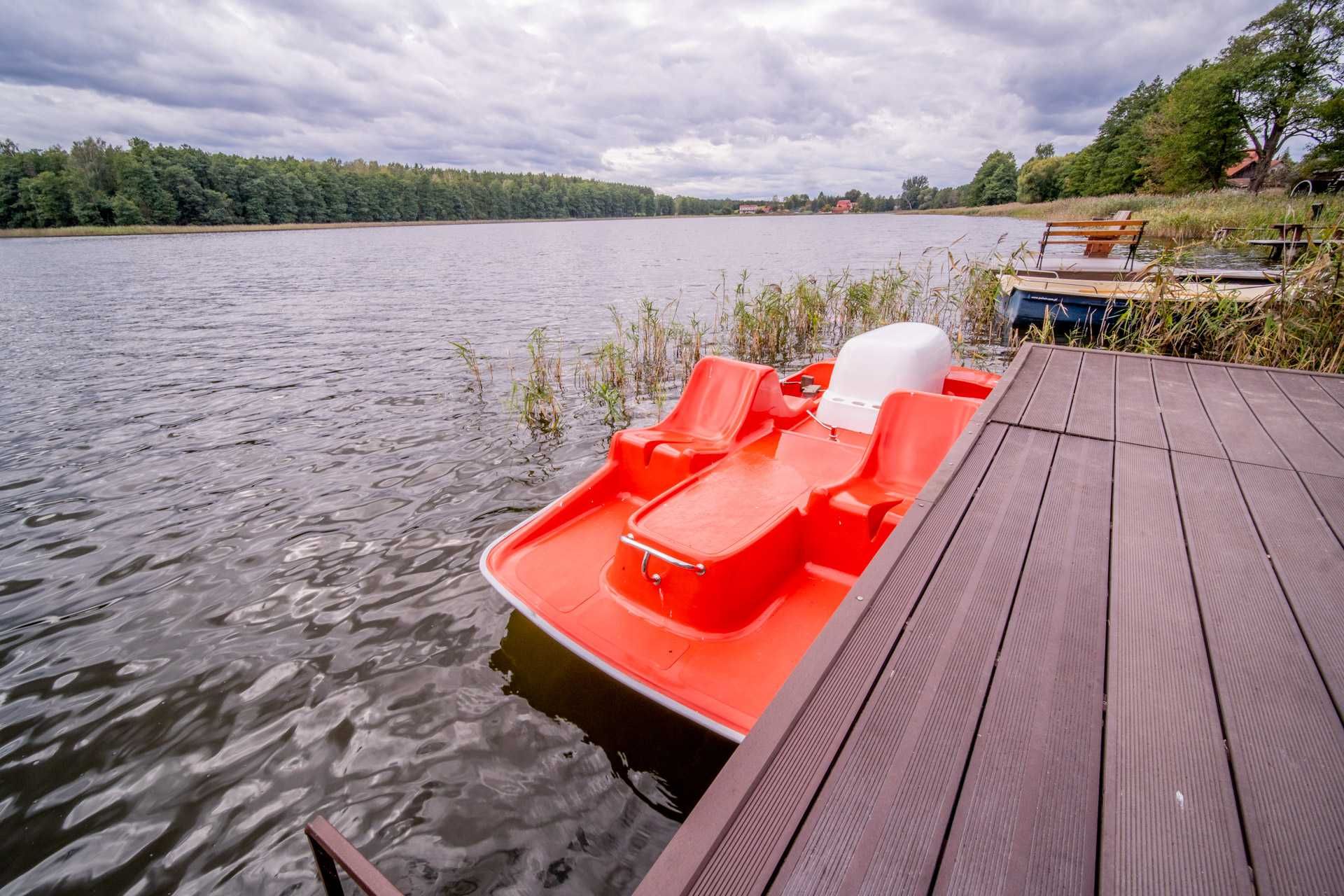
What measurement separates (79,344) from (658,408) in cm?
1201

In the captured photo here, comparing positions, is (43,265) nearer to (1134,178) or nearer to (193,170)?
(193,170)

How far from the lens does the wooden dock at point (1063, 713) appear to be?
3.61 feet

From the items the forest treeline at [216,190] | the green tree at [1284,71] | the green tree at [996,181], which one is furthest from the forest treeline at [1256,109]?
the forest treeline at [216,190]


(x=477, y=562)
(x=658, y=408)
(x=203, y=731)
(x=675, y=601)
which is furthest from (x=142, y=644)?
(x=658, y=408)

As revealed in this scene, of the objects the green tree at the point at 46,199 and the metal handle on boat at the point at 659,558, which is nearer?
the metal handle on boat at the point at 659,558

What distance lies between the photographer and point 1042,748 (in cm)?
134

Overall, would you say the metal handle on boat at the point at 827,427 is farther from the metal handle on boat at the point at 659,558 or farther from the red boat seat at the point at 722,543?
the metal handle on boat at the point at 659,558

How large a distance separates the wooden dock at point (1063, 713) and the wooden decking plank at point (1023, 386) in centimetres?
99

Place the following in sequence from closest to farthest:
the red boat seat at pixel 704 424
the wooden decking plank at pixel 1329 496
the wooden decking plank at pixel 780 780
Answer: the wooden decking plank at pixel 780 780 < the wooden decking plank at pixel 1329 496 < the red boat seat at pixel 704 424

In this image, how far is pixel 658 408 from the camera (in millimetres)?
7934

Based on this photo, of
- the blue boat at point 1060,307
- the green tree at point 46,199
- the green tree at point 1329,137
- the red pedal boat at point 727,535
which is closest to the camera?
the red pedal boat at point 727,535

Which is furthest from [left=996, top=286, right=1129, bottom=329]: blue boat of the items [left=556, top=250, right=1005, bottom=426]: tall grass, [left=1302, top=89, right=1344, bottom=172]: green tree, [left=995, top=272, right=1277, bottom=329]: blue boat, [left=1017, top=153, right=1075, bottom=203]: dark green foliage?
[left=1017, top=153, right=1075, bottom=203]: dark green foliage

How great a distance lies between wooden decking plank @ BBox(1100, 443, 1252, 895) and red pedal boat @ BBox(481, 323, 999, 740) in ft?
3.91

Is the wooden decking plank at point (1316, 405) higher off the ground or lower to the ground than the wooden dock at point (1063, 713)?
higher
